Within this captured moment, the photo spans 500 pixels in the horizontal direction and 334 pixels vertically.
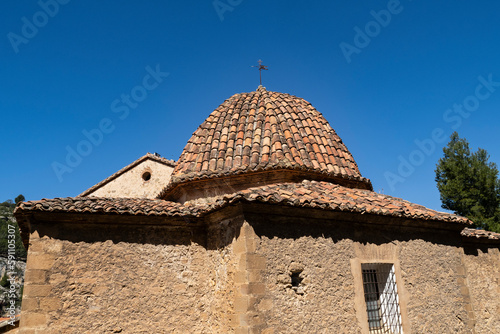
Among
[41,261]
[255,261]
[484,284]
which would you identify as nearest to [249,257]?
[255,261]

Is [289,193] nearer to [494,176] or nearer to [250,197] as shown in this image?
[250,197]

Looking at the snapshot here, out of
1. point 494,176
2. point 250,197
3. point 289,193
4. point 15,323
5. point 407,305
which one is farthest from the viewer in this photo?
point 494,176

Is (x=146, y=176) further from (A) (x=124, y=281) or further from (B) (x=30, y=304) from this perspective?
(B) (x=30, y=304)

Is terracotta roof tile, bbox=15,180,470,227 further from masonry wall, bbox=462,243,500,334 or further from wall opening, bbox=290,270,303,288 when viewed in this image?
masonry wall, bbox=462,243,500,334

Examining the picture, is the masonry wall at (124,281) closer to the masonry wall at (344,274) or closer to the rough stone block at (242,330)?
the rough stone block at (242,330)

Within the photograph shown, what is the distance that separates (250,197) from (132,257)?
8.14 feet

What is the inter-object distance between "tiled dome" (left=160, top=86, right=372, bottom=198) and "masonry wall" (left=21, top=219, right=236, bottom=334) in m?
1.83

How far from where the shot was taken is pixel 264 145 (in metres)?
8.44

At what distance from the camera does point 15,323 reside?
829cm

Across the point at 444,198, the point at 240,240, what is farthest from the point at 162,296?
the point at 444,198

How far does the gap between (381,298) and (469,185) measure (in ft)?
57.6

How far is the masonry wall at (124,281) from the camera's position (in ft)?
19.2

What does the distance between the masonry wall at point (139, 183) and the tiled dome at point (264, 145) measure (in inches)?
176

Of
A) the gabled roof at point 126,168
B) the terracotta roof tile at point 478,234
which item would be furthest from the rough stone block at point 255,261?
the gabled roof at point 126,168
